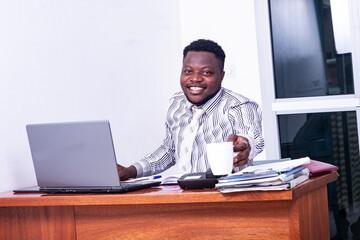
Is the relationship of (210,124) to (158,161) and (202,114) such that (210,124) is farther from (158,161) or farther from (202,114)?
(158,161)

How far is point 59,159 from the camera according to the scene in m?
1.78

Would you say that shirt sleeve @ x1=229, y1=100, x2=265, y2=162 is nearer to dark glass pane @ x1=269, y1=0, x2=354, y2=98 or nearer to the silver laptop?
the silver laptop

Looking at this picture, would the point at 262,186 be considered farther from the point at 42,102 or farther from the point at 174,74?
the point at 174,74

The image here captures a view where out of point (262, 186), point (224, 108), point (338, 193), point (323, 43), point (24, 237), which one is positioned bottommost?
point (338, 193)

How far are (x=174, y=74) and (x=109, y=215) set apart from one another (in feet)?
7.21

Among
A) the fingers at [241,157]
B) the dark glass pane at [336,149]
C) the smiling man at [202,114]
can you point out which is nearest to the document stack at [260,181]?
the fingers at [241,157]

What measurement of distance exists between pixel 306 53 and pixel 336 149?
738 millimetres

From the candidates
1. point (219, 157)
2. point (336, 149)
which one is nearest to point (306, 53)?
point (336, 149)

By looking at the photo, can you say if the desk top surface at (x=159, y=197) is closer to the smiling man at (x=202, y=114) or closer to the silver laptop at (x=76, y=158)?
the silver laptop at (x=76, y=158)

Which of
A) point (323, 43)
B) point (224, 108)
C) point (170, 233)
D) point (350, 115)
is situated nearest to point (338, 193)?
point (350, 115)

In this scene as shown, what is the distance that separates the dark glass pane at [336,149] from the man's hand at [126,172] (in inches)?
76.2

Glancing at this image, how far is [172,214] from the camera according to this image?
1.63 m

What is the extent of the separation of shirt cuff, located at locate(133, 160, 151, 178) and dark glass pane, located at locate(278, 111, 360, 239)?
5.84 feet

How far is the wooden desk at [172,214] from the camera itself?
1.52 meters
